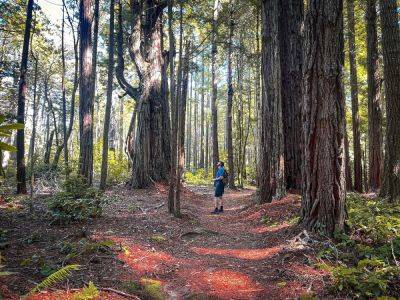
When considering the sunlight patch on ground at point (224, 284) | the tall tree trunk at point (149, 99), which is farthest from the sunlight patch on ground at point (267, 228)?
the tall tree trunk at point (149, 99)

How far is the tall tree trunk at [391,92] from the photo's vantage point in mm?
8492

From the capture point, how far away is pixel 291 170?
A: 10891mm

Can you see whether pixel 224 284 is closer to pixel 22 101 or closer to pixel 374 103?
pixel 374 103

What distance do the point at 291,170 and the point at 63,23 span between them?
16417mm

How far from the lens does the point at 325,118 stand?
6145 millimetres

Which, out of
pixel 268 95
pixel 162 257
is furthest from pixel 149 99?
pixel 162 257

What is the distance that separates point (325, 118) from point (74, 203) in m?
5.60

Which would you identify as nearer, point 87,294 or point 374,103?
point 87,294

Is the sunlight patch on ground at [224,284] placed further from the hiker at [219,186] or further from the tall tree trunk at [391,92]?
the hiker at [219,186]

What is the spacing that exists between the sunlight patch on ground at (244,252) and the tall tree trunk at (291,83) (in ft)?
15.8

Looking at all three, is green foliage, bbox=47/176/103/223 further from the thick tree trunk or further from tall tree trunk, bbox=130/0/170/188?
tall tree trunk, bbox=130/0/170/188

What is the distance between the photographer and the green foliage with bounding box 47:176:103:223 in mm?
7398

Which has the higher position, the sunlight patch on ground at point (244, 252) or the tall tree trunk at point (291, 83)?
the tall tree trunk at point (291, 83)

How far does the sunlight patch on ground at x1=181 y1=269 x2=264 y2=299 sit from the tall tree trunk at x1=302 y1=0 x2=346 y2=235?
6.36ft
